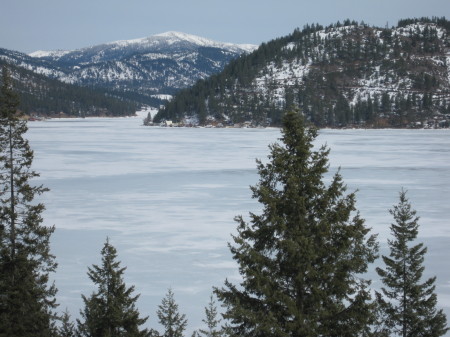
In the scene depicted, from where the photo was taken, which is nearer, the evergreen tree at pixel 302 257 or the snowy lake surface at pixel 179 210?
the evergreen tree at pixel 302 257

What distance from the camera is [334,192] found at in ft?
30.4

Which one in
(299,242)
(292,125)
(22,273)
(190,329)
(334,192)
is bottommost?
(190,329)

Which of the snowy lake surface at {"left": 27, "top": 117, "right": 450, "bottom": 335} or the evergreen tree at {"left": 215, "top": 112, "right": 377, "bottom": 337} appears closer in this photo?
the evergreen tree at {"left": 215, "top": 112, "right": 377, "bottom": 337}

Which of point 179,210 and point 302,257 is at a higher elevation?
point 302,257

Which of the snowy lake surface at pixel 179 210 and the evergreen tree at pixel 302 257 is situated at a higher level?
the evergreen tree at pixel 302 257

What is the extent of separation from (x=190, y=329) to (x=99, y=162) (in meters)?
50.6

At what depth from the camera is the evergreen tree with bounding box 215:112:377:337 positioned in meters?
8.88

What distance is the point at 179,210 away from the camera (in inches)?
1382

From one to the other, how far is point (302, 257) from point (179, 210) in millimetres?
26587

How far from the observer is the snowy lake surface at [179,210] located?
67.9 feet

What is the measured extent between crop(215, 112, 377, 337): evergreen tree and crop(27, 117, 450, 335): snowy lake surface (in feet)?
12.4

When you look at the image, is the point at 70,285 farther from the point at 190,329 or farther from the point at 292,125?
the point at 292,125

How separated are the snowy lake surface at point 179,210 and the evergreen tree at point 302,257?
12.4 feet

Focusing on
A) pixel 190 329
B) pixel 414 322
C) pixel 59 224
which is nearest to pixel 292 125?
pixel 414 322
